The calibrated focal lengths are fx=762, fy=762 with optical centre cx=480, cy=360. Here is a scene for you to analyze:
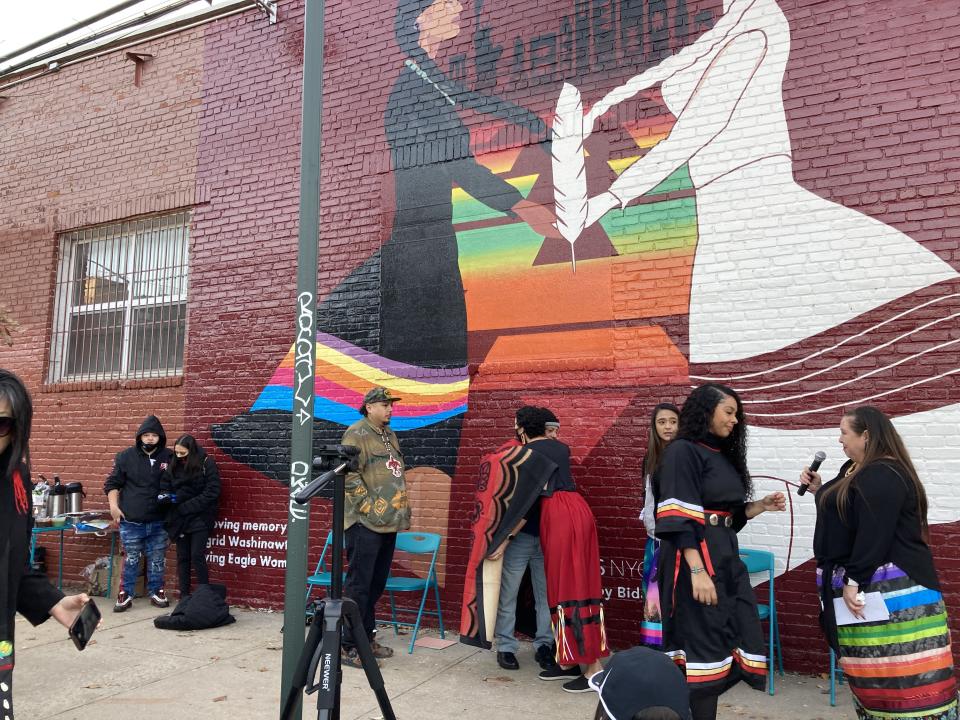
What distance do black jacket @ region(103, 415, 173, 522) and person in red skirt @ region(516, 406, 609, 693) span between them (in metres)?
3.98

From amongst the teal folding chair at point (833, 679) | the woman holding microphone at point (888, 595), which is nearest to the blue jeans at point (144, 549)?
the teal folding chair at point (833, 679)

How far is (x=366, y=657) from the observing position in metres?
3.24

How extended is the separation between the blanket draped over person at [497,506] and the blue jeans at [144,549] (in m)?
3.53

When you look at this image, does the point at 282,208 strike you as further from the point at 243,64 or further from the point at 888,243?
the point at 888,243

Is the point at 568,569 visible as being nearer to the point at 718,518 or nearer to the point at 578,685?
the point at 578,685

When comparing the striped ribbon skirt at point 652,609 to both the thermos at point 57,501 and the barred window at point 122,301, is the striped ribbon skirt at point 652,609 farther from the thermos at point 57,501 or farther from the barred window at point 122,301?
the thermos at point 57,501

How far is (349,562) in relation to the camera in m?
5.66

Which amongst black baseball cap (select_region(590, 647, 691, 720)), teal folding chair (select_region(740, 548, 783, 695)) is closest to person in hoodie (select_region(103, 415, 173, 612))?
teal folding chair (select_region(740, 548, 783, 695))

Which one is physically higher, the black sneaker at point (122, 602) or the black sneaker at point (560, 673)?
the black sneaker at point (122, 602)

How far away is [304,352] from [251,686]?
8.24 ft

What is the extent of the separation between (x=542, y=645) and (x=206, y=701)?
223 cm

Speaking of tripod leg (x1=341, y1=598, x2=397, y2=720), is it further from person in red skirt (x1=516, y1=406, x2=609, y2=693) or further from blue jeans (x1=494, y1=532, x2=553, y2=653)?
blue jeans (x1=494, y1=532, x2=553, y2=653)

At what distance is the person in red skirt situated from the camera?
5.01 metres

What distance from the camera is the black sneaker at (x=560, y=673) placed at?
17.0ft
